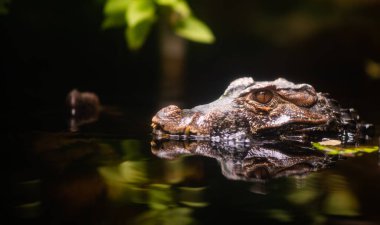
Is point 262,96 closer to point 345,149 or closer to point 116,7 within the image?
point 345,149

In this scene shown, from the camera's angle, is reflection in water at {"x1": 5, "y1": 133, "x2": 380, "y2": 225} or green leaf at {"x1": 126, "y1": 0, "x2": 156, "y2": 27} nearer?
reflection in water at {"x1": 5, "y1": 133, "x2": 380, "y2": 225}

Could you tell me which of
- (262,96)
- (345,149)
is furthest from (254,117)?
(345,149)

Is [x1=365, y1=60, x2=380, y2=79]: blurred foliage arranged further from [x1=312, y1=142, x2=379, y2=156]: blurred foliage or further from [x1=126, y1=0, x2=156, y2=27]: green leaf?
[x1=312, y1=142, x2=379, y2=156]: blurred foliage

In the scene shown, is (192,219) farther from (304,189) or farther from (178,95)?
(178,95)

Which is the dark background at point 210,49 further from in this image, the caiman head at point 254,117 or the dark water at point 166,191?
the dark water at point 166,191

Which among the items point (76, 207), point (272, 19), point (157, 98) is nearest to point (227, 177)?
point (76, 207)

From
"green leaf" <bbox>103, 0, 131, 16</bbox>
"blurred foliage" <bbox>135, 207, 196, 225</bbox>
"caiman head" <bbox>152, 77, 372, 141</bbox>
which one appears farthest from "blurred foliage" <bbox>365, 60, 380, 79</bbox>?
"blurred foliage" <bbox>135, 207, 196, 225</bbox>

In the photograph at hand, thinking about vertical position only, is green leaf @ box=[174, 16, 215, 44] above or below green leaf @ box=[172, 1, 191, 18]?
below
